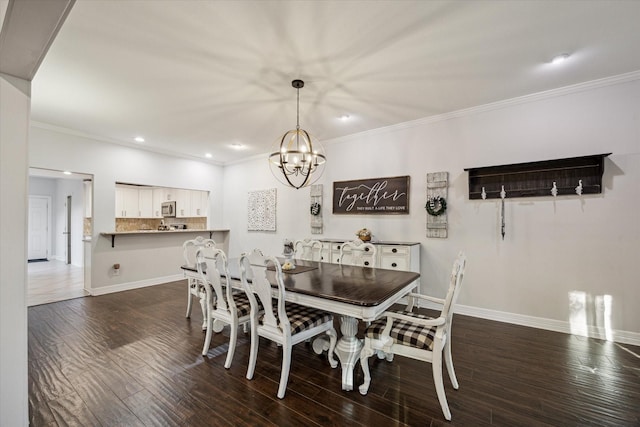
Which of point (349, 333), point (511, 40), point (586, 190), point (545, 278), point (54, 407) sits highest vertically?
point (511, 40)

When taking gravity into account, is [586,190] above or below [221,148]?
below

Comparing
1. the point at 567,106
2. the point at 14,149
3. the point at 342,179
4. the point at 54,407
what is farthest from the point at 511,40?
the point at 54,407

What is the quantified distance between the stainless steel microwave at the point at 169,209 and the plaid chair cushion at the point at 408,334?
6314mm

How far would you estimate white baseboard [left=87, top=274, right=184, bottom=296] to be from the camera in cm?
472

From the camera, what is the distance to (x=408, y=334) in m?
1.92

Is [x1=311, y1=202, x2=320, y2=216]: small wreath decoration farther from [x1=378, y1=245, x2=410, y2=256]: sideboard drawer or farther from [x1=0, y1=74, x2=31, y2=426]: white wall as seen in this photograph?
[x1=0, y1=74, x2=31, y2=426]: white wall

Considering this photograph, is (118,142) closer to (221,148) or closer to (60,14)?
(221,148)

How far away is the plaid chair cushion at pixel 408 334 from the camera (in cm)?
186

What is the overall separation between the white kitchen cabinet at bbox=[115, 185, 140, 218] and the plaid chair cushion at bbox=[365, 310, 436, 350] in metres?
6.90

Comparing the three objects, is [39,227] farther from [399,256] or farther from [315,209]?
[399,256]

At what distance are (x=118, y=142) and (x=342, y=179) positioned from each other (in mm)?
4258

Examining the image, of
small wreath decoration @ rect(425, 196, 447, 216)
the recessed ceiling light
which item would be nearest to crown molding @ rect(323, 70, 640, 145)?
the recessed ceiling light

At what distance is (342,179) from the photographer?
495cm

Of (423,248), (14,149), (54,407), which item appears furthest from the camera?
(423,248)
